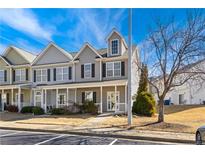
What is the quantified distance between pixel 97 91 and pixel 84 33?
6295 millimetres

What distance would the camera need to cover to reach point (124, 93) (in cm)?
2588

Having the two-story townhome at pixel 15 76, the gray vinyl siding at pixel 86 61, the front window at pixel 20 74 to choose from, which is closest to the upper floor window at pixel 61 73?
the gray vinyl siding at pixel 86 61

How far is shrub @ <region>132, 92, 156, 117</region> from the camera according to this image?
2330cm

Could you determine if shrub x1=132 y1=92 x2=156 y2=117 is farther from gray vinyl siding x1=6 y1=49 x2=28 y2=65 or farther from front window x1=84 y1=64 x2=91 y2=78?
gray vinyl siding x1=6 y1=49 x2=28 y2=65

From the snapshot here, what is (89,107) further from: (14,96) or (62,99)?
(14,96)

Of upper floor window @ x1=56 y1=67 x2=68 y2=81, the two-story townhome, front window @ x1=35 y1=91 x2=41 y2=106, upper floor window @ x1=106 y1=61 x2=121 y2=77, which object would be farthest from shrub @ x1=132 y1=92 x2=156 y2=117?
the two-story townhome

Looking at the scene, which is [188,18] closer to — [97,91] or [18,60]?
[97,91]

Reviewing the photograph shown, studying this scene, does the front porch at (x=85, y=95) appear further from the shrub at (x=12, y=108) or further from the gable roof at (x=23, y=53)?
the gable roof at (x=23, y=53)

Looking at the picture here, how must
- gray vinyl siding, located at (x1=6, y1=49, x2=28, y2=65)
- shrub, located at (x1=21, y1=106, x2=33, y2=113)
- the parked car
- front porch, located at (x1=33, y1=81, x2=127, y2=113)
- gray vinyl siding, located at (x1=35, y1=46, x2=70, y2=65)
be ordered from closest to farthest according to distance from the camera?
the parked car, front porch, located at (x1=33, y1=81, x2=127, y2=113), shrub, located at (x1=21, y1=106, x2=33, y2=113), gray vinyl siding, located at (x1=35, y1=46, x2=70, y2=65), gray vinyl siding, located at (x1=6, y1=49, x2=28, y2=65)

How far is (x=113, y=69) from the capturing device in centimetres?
2664

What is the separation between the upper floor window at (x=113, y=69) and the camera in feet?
Result: 86.4

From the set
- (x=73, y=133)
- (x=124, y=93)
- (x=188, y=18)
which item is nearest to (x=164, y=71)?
(x=188, y=18)

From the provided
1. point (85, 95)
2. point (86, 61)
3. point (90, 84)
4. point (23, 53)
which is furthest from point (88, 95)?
point (23, 53)

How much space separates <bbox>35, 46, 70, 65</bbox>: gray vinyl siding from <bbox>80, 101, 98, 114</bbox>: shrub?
5360 mm
